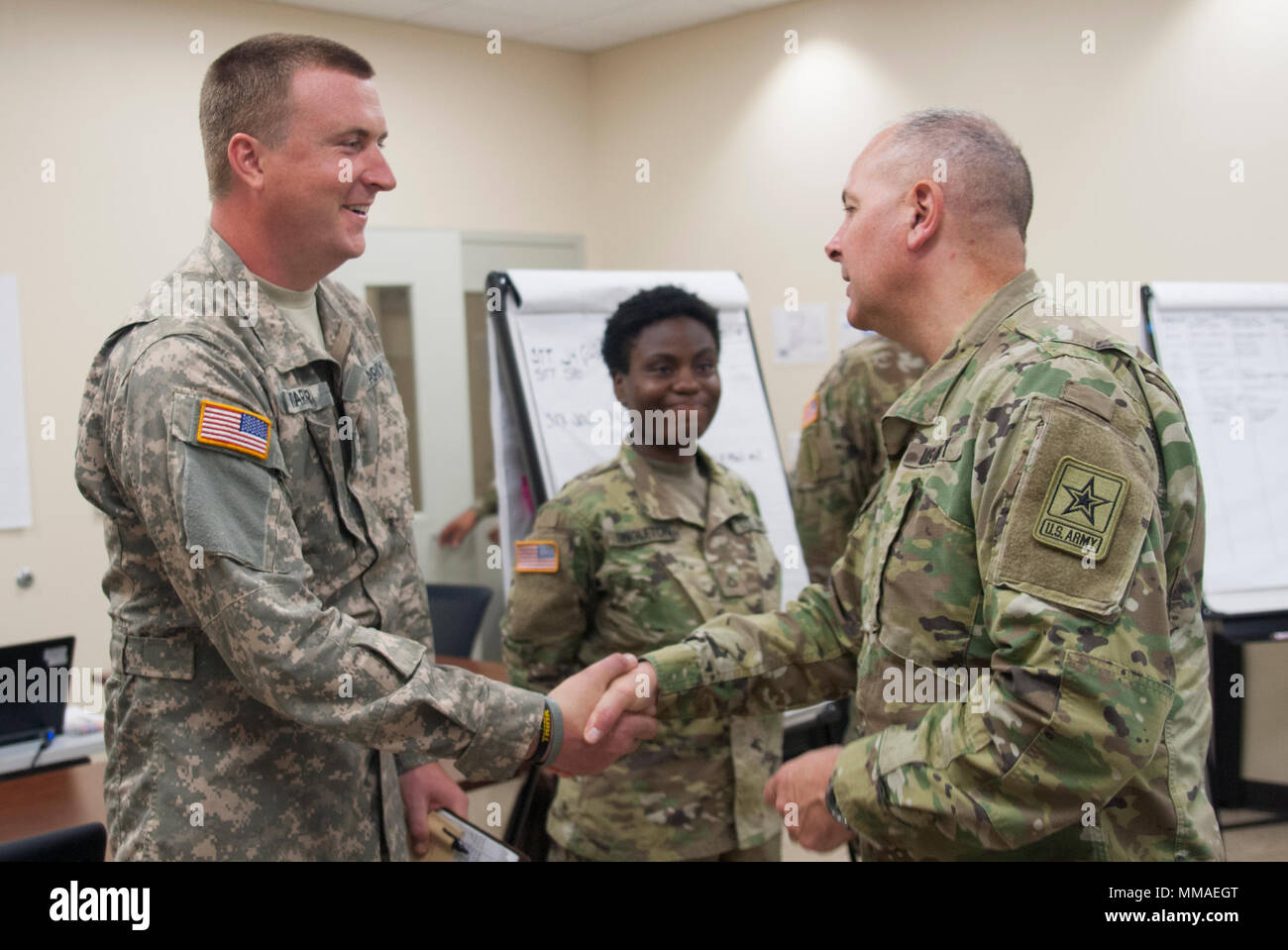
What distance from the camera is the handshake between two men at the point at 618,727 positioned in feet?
4.42

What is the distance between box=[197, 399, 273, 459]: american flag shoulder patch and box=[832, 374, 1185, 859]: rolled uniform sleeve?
87 centimetres

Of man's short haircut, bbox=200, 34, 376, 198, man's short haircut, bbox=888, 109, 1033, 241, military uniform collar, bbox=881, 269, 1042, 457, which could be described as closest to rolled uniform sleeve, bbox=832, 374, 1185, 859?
military uniform collar, bbox=881, 269, 1042, 457

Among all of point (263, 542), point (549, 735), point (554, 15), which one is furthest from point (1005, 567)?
point (554, 15)

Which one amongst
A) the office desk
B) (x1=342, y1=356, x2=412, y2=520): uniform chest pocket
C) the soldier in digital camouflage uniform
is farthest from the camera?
the soldier in digital camouflage uniform

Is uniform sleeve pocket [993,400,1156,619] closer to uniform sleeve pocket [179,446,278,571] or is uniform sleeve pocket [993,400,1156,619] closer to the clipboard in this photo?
the clipboard

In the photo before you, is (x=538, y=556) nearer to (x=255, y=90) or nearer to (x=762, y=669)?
(x=762, y=669)

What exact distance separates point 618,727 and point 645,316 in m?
0.91

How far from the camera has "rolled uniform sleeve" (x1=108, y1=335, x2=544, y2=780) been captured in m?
Answer: 1.27

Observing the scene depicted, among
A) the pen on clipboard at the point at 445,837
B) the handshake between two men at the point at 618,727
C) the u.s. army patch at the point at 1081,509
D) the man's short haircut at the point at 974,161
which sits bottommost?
the pen on clipboard at the point at 445,837

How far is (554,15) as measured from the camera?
189 inches

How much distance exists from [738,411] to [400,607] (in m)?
1.71

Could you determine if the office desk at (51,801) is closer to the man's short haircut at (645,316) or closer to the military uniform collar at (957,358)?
the man's short haircut at (645,316)

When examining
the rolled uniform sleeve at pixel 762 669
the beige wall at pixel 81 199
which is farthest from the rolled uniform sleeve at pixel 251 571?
the beige wall at pixel 81 199

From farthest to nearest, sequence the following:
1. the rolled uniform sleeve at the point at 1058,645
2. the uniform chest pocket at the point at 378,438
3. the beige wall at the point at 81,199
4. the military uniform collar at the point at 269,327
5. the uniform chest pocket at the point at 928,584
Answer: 1. the beige wall at the point at 81,199
2. the uniform chest pocket at the point at 378,438
3. the military uniform collar at the point at 269,327
4. the uniform chest pocket at the point at 928,584
5. the rolled uniform sleeve at the point at 1058,645
